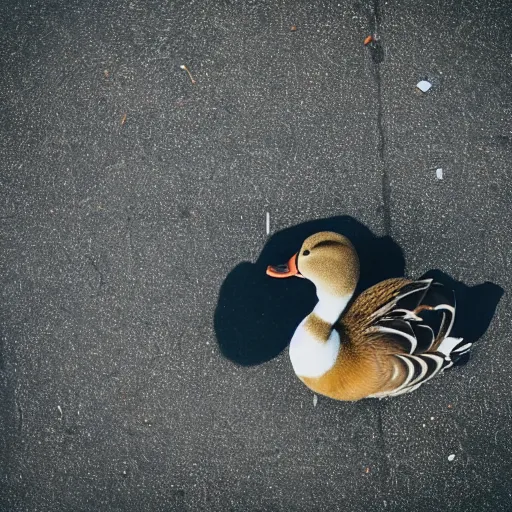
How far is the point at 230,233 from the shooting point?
2.64 metres

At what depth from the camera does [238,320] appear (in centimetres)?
261

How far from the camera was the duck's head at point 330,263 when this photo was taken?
7.41 feet

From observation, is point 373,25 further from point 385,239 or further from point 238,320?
point 238,320

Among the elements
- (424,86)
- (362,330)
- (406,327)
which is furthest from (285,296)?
(424,86)

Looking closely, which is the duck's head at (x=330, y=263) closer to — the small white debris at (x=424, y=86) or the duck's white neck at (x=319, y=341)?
the duck's white neck at (x=319, y=341)

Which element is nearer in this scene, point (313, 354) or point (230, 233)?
point (313, 354)

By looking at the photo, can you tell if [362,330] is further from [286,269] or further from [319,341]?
[286,269]

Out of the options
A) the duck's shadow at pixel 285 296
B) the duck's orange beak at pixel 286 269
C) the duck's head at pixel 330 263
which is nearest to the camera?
the duck's head at pixel 330 263

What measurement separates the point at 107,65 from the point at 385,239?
1559 mm

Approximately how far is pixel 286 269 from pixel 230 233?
1.16 ft

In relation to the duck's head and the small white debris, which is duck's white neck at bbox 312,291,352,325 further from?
the small white debris

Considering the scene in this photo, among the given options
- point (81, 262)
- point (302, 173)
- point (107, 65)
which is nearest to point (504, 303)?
point (302, 173)

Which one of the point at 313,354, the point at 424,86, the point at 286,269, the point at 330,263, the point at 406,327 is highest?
the point at 424,86

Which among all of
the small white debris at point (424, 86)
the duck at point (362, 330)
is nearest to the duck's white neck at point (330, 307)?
the duck at point (362, 330)
